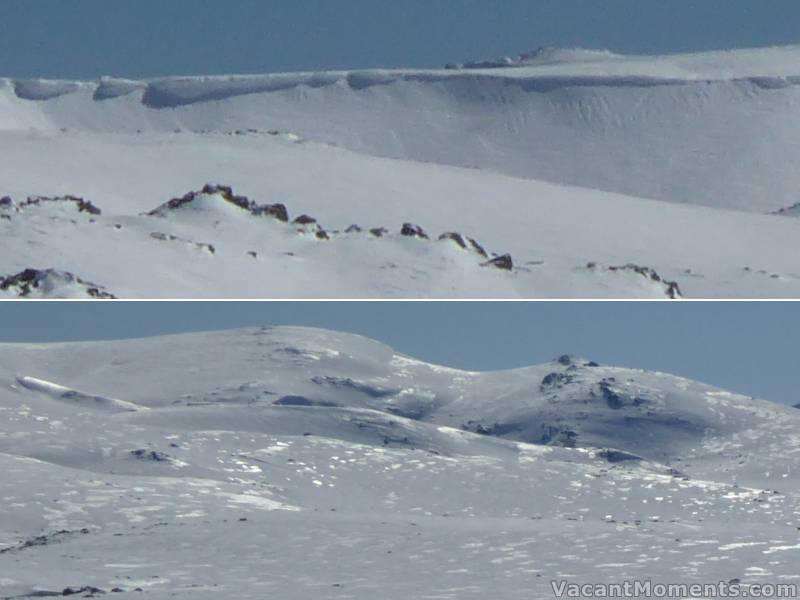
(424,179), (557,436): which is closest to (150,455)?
(424,179)

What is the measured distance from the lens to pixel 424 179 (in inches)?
1455

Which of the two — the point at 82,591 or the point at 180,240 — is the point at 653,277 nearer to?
the point at 180,240

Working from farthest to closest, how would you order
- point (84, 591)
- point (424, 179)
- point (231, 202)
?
point (424, 179)
point (231, 202)
point (84, 591)

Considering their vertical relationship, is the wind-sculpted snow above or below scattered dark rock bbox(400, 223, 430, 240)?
below

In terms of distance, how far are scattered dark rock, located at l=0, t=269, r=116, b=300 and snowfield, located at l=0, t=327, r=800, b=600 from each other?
9.81ft

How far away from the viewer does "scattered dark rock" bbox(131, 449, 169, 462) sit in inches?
1078

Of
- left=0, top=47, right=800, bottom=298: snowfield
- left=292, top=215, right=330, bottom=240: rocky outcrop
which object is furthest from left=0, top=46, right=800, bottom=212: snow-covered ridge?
left=292, top=215, right=330, bottom=240: rocky outcrop

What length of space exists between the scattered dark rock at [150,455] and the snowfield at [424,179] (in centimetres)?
433

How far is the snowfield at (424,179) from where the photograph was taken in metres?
24.0

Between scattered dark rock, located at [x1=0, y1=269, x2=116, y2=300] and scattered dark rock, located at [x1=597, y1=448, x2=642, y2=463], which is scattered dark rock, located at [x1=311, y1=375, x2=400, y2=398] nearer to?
scattered dark rock, located at [x1=597, y1=448, x2=642, y2=463]

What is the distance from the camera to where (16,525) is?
67.3ft

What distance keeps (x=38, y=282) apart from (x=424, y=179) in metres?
16.9

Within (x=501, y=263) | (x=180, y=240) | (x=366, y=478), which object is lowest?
(x=366, y=478)

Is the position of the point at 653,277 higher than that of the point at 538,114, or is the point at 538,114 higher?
the point at 538,114
